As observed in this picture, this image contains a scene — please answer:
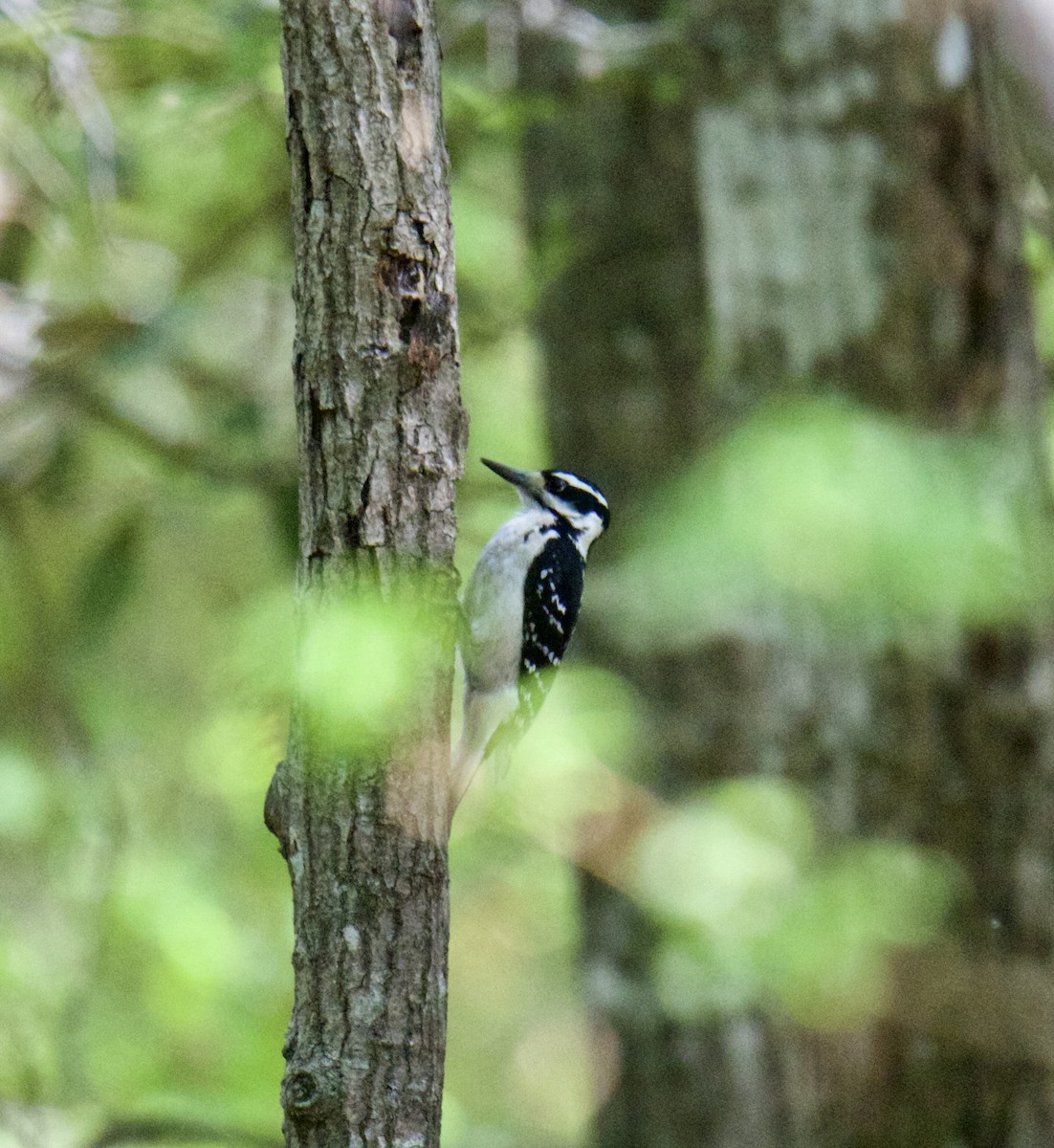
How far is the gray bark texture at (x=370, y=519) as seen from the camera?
2.31 m

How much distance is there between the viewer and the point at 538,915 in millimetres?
9656

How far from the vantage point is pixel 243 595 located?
7.79 meters

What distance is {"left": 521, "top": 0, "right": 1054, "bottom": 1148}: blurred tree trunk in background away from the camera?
465cm

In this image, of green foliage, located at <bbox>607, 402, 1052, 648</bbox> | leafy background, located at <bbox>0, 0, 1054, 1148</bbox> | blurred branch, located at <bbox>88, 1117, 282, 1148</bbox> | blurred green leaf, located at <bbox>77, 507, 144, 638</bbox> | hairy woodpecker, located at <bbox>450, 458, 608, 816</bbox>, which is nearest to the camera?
green foliage, located at <bbox>607, 402, 1052, 648</bbox>

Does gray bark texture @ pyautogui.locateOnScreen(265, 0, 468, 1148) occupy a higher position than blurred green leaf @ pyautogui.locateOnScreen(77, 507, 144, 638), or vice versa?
blurred green leaf @ pyautogui.locateOnScreen(77, 507, 144, 638)

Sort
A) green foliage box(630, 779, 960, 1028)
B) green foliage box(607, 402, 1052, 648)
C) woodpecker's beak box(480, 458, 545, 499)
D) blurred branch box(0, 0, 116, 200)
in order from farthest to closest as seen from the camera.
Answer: woodpecker's beak box(480, 458, 545, 499) → blurred branch box(0, 0, 116, 200) → green foliage box(630, 779, 960, 1028) → green foliage box(607, 402, 1052, 648)

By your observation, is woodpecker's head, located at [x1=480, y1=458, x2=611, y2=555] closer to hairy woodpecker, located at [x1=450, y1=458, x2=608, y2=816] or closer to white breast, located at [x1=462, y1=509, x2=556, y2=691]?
hairy woodpecker, located at [x1=450, y1=458, x2=608, y2=816]

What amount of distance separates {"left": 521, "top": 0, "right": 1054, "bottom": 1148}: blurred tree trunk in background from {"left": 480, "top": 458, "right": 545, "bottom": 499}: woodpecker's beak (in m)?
0.41

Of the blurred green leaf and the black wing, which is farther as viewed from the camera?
the blurred green leaf

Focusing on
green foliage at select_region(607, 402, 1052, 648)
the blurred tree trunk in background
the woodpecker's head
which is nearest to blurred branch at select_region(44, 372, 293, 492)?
the woodpecker's head

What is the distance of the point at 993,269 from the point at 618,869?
8.36 ft

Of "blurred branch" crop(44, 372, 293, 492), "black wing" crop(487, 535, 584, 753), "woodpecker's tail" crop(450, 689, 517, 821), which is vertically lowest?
"woodpecker's tail" crop(450, 689, 517, 821)

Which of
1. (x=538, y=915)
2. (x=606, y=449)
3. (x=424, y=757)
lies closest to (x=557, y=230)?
(x=606, y=449)

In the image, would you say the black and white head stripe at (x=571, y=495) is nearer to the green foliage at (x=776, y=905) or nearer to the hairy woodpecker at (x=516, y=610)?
the hairy woodpecker at (x=516, y=610)
